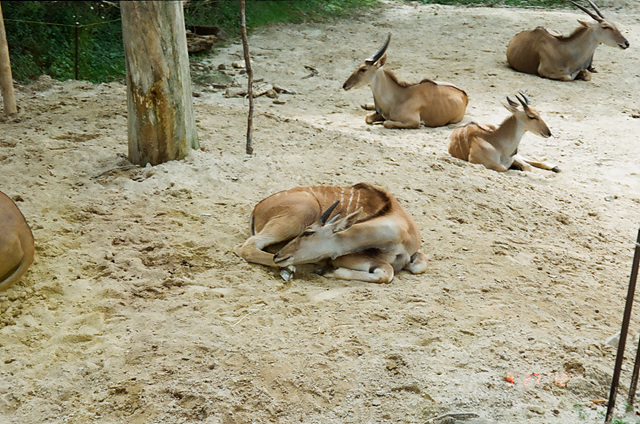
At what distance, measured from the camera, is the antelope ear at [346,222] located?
4793mm

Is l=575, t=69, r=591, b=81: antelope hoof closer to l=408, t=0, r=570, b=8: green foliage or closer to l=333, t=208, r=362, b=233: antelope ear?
l=408, t=0, r=570, b=8: green foliage

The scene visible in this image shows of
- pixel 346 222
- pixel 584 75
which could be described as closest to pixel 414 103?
pixel 584 75

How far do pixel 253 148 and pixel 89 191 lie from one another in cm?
174

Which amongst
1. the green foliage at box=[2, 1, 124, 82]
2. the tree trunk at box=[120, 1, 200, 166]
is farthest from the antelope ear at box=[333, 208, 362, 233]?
the green foliage at box=[2, 1, 124, 82]

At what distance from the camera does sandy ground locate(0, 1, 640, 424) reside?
351cm

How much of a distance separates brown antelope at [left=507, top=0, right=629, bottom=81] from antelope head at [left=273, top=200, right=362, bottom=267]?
7981 mm

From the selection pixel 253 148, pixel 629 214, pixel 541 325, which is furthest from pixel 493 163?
pixel 541 325

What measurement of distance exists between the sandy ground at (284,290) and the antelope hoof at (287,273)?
0.36 feet

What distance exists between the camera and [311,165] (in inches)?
254

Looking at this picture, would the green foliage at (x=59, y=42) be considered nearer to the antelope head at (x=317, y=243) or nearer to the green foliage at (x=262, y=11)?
the green foliage at (x=262, y=11)

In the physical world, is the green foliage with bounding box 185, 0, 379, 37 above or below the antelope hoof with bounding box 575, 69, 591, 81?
above

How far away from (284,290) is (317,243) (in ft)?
1.40

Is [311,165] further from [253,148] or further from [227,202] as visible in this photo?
[227,202]

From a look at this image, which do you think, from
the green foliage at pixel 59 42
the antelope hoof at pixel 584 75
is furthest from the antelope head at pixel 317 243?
the antelope hoof at pixel 584 75
